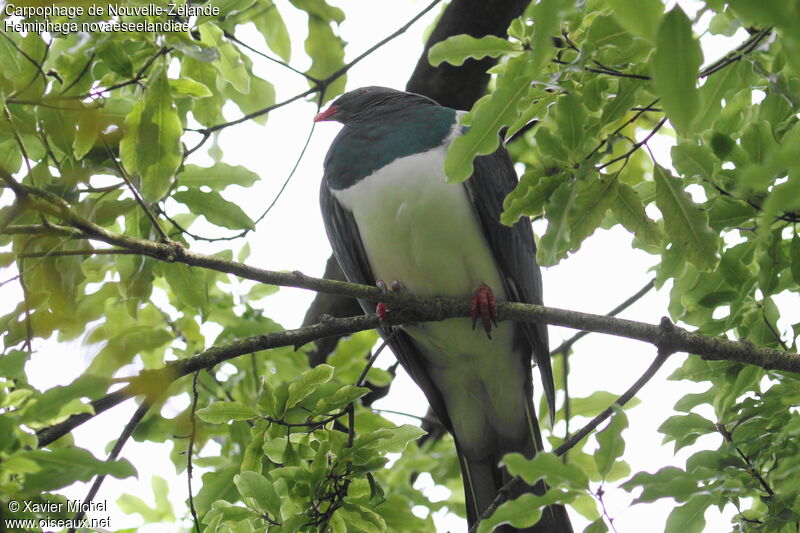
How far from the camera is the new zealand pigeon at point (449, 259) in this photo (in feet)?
9.95

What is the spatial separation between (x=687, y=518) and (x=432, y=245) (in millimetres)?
1320

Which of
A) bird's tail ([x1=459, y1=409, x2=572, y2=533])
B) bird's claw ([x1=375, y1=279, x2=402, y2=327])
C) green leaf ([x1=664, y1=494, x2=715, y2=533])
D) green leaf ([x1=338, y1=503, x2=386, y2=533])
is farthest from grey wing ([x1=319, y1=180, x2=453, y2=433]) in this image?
green leaf ([x1=664, y1=494, x2=715, y2=533])

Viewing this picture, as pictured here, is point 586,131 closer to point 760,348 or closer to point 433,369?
point 760,348

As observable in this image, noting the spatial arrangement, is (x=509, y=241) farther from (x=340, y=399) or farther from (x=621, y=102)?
(x=621, y=102)

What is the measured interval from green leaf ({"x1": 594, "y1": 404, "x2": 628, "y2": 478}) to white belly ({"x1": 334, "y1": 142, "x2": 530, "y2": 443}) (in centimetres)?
138

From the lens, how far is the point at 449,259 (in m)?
3.07

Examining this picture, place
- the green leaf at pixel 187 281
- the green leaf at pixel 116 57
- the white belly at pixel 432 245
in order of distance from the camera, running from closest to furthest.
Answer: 1. the green leaf at pixel 116 57
2. the green leaf at pixel 187 281
3. the white belly at pixel 432 245

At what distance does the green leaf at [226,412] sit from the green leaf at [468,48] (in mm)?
1045

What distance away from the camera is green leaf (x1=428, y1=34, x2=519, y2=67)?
1.85 metres

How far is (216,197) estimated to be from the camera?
103 inches

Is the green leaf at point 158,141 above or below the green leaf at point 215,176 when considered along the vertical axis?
below

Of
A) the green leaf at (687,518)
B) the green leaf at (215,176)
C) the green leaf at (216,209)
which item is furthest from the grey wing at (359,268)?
the green leaf at (687,518)

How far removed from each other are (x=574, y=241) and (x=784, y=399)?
741mm

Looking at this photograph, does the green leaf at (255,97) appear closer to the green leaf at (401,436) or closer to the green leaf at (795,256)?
the green leaf at (401,436)
